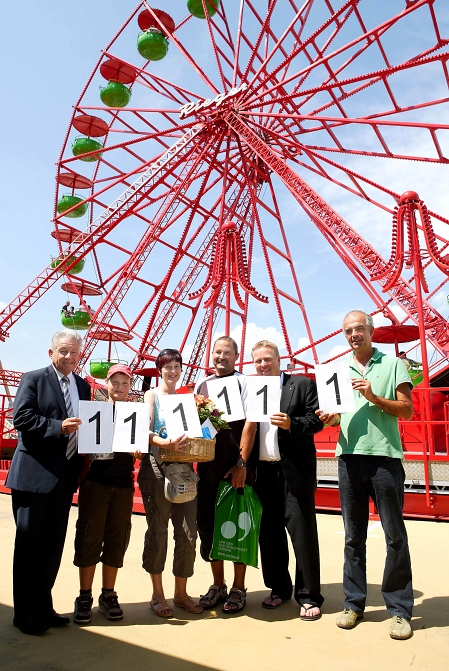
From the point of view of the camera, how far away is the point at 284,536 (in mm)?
4031

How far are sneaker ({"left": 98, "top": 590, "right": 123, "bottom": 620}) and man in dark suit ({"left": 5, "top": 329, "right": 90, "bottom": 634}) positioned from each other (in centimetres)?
26

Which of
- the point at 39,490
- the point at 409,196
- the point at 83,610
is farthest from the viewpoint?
the point at 409,196

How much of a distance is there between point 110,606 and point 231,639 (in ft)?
2.90

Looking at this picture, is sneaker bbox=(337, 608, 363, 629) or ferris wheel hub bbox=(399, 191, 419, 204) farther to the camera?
ferris wheel hub bbox=(399, 191, 419, 204)

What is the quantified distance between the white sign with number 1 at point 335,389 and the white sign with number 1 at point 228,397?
0.61 m

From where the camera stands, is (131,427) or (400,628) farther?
(131,427)

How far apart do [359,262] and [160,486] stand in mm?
9607

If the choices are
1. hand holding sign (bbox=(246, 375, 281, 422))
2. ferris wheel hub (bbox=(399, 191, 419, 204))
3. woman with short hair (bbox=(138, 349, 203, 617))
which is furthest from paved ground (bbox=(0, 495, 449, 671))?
ferris wheel hub (bbox=(399, 191, 419, 204))

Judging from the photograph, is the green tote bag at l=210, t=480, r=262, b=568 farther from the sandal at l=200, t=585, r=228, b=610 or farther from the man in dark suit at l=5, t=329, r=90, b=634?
the man in dark suit at l=5, t=329, r=90, b=634

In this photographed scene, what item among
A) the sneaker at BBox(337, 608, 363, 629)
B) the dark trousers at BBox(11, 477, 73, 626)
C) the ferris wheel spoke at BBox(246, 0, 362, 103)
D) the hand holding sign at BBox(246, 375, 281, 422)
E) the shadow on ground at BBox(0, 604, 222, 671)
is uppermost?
the ferris wheel spoke at BBox(246, 0, 362, 103)

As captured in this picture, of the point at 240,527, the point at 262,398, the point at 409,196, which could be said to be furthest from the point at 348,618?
the point at 409,196

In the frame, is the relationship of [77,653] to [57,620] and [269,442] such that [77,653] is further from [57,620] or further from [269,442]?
[269,442]

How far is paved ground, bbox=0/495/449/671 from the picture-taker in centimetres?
293

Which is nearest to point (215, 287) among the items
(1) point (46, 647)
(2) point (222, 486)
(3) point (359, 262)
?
(3) point (359, 262)
